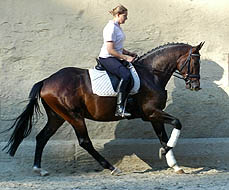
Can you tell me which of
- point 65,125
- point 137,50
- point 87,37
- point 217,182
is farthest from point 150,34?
point 217,182

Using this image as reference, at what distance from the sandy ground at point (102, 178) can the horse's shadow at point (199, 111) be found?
1.92 ft

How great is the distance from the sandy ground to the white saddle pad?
3.97 ft

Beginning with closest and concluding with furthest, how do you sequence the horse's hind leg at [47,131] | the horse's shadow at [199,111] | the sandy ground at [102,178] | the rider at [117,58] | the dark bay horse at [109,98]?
the sandy ground at [102,178], the rider at [117,58], the dark bay horse at [109,98], the horse's hind leg at [47,131], the horse's shadow at [199,111]

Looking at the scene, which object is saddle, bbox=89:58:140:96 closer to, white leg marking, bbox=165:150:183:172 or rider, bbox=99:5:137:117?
rider, bbox=99:5:137:117

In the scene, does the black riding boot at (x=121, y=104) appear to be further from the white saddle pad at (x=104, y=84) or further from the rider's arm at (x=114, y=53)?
the rider's arm at (x=114, y=53)

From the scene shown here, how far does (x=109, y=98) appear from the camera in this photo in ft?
23.1

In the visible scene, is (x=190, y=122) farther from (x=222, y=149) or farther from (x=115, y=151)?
(x=115, y=151)

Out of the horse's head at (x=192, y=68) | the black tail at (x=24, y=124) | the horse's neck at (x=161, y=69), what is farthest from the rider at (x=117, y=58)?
the black tail at (x=24, y=124)

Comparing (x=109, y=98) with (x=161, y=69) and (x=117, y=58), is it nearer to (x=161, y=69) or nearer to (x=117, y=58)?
(x=117, y=58)

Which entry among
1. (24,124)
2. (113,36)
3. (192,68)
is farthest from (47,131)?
(192,68)

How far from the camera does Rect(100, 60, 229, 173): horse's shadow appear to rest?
799 centimetres

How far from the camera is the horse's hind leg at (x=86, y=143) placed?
712 centimetres

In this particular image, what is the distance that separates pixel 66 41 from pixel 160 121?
206cm

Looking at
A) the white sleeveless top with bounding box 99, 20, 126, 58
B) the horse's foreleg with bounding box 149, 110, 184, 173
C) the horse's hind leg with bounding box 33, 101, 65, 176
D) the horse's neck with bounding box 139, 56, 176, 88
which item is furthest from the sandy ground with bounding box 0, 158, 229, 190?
the white sleeveless top with bounding box 99, 20, 126, 58
